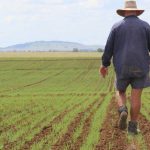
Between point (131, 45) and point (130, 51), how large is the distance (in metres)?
0.10

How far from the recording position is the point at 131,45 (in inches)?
335

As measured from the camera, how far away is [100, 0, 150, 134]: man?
8.52 metres

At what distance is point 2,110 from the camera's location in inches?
688

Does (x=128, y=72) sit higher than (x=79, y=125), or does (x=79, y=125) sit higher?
(x=128, y=72)

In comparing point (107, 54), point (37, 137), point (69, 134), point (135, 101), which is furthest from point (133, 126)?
point (37, 137)

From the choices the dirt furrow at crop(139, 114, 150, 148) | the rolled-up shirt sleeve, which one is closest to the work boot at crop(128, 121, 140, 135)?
the dirt furrow at crop(139, 114, 150, 148)

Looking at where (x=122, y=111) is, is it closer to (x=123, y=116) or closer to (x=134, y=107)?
(x=123, y=116)

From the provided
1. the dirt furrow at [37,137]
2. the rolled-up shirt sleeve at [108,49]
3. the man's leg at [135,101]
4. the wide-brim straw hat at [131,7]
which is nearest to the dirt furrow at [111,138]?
the man's leg at [135,101]

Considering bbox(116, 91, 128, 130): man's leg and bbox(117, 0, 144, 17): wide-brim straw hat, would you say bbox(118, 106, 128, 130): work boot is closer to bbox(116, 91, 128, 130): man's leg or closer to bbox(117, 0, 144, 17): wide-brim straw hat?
bbox(116, 91, 128, 130): man's leg

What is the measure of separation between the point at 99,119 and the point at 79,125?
1.56 meters

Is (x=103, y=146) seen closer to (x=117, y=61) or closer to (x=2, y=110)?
(x=117, y=61)

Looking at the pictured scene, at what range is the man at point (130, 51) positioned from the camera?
8.52m

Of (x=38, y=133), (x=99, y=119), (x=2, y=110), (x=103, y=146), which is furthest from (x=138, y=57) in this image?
(x=2, y=110)

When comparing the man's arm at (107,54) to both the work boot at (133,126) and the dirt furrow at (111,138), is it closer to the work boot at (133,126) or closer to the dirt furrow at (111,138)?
the work boot at (133,126)
